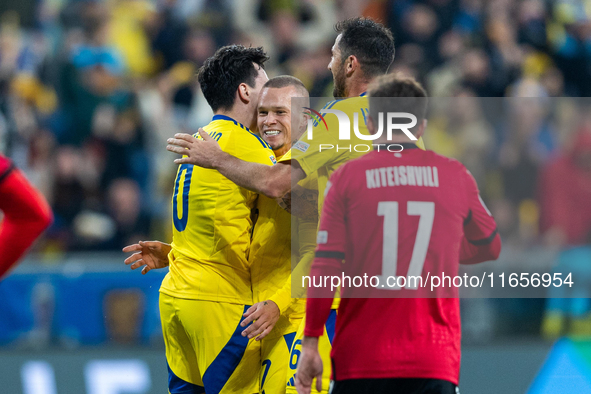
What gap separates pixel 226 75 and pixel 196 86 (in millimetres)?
4677

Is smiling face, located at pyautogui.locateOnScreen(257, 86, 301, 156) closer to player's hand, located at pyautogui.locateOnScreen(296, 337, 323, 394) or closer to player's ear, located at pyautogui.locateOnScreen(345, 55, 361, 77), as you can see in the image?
player's ear, located at pyautogui.locateOnScreen(345, 55, 361, 77)

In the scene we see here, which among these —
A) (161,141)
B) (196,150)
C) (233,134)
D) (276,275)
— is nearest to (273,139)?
(233,134)

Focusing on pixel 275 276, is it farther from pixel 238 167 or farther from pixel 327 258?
pixel 327 258

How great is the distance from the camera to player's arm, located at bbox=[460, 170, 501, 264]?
3.31 metres

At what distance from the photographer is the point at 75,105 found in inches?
352

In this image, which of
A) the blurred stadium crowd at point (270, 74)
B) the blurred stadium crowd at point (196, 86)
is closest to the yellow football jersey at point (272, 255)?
the blurred stadium crowd at point (270, 74)

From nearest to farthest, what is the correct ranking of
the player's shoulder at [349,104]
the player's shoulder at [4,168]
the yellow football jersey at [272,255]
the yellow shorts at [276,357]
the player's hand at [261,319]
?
1. the player's shoulder at [4,168]
2. the player's shoulder at [349,104]
3. the player's hand at [261,319]
4. the yellow shorts at [276,357]
5. the yellow football jersey at [272,255]

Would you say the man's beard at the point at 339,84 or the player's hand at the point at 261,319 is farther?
the man's beard at the point at 339,84

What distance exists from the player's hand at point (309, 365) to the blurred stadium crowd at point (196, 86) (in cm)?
518

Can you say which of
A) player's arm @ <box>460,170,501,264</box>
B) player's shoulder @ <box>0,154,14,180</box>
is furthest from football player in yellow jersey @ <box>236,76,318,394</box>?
player's shoulder @ <box>0,154,14,180</box>

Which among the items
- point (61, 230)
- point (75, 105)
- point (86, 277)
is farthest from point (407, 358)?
point (75, 105)

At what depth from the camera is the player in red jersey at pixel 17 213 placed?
2.77 meters

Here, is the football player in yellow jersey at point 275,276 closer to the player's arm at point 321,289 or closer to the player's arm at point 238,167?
the player's arm at point 238,167

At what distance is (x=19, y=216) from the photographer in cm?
284
